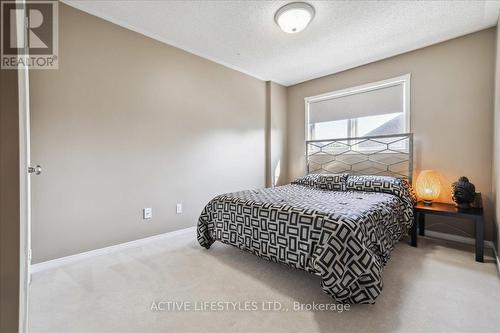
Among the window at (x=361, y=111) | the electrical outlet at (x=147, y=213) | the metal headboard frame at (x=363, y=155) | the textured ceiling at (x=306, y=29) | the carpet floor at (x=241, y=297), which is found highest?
the textured ceiling at (x=306, y=29)

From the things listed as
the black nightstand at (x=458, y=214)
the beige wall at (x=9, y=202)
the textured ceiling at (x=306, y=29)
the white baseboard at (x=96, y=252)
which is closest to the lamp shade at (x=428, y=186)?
the black nightstand at (x=458, y=214)

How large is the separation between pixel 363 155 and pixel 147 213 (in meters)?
3.24

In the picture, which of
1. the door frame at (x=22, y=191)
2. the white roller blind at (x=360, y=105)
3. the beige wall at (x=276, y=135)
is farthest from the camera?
the beige wall at (x=276, y=135)

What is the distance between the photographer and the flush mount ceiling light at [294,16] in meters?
2.21

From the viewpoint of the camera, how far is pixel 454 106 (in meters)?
2.86

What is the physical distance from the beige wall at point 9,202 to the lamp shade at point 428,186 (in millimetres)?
3497

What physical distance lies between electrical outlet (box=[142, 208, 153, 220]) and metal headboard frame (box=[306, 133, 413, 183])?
2.76 m

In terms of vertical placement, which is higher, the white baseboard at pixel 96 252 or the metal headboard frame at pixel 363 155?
the metal headboard frame at pixel 363 155

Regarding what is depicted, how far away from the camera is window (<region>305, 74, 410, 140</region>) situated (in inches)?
130

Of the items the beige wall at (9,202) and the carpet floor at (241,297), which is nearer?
the beige wall at (9,202)

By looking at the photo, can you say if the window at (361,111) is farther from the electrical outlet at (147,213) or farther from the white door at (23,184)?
the white door at (23,184)

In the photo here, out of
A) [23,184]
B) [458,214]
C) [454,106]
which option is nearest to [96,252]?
[23,184]

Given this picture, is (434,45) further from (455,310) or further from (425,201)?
(455,310)

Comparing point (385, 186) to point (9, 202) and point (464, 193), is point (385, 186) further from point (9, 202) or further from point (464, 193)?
point (9, 202)
